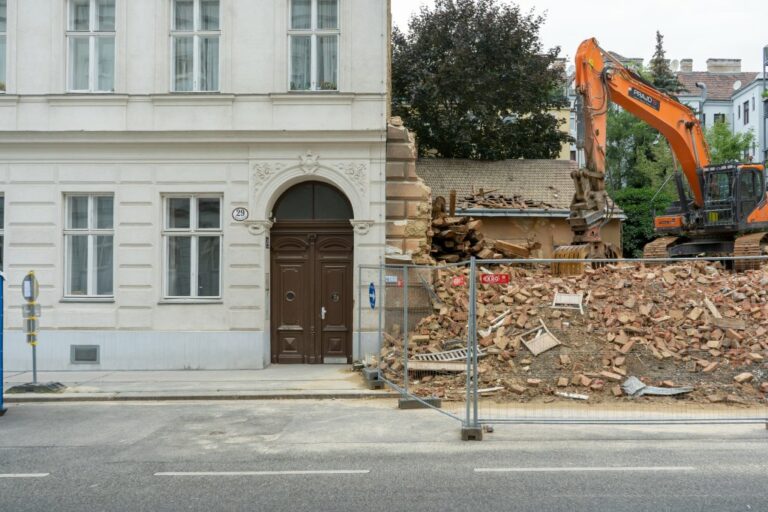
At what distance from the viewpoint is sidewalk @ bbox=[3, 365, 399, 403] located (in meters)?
12.3

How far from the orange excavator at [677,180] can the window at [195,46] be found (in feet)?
27.1

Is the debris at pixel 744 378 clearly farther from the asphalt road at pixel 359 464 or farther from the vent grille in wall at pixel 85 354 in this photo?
the vent grille in wall at pixel 85 354

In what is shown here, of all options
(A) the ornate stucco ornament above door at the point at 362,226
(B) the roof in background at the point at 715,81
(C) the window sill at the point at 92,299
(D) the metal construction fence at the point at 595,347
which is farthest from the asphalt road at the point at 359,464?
(B) the roof in background at the point at 715,81

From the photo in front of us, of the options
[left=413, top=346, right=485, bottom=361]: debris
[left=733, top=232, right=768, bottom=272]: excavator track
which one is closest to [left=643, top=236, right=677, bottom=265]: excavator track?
[left=733, top=232, right=768, bottom=272]: excavator track

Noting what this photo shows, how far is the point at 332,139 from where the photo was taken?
1502cm

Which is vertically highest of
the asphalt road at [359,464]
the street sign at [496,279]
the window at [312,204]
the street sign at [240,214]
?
the window at [312,204]

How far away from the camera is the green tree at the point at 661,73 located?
46694 millimetres

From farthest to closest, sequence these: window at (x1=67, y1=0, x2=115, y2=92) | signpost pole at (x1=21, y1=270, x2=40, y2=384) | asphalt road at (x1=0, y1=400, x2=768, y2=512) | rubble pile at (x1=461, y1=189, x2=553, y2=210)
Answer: rubble pile at (x1=461, y1=189, x2=553, y2=210), window at (x1=67, y1=0, x2=115, y2=92), signpost pole at (x1=21, y1=270, x2=40, y2=384), asphalt road at (x1=0, y1=400, x2=768, y2=512)

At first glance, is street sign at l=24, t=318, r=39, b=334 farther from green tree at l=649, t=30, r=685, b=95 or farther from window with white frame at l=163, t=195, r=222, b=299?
green tree at l=649, t=30, r=685, b=95

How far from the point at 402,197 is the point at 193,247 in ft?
14.7

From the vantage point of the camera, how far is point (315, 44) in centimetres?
1545

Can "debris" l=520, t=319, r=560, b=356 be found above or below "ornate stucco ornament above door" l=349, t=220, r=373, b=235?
below

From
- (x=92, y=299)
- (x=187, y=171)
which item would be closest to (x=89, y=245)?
(x=92, y=299)

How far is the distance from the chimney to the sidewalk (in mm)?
68213
